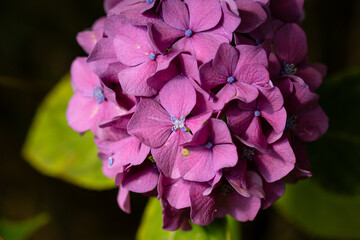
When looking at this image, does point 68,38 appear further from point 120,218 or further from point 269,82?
point 269,82

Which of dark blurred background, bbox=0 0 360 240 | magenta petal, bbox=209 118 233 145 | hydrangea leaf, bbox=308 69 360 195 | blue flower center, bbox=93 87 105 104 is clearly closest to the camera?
magenta petal, bbox=209 118 233 145

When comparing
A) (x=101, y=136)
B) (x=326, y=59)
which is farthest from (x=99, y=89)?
(x=326, y=59)

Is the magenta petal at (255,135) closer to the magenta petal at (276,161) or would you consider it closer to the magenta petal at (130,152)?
the magenta petal at (276,161)

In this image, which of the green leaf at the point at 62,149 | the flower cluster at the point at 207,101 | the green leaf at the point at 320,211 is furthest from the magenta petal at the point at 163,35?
the green leaf at the point at 320,211

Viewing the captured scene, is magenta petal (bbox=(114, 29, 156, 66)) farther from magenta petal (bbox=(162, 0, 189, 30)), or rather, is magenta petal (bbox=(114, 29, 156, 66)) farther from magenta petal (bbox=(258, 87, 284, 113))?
magenta petal (bbox=(258, 87, 284, 113))

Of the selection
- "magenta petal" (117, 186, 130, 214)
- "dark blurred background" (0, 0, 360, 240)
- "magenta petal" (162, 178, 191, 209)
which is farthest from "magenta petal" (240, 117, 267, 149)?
"dark blurred background" (0, 0, 360, 240)

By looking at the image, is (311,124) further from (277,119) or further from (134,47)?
(134,47)
